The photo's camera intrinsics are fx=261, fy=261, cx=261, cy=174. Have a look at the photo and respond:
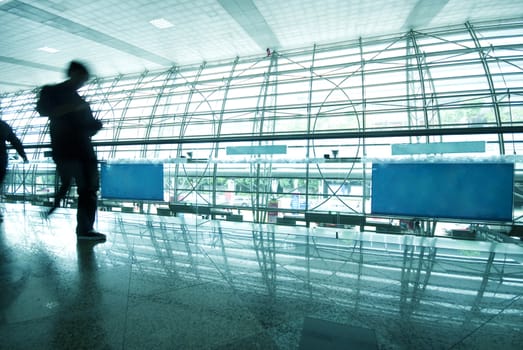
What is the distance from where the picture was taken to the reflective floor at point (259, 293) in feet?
1.51

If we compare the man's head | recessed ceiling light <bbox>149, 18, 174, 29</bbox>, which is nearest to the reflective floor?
the man's head

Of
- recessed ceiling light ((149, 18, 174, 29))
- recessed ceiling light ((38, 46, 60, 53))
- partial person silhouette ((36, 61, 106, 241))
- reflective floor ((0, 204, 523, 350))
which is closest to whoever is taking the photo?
reflective floor ((0, 204, 523, 350))

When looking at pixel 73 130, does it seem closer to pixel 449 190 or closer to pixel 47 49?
pixel 449 190

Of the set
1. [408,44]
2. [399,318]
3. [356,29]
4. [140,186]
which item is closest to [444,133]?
[399,318]

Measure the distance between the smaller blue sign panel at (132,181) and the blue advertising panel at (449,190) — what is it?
1.59 metres

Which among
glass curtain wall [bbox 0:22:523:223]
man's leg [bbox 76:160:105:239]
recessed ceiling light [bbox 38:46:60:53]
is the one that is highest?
recessed ceiling light [bbox 38:46:60:53]

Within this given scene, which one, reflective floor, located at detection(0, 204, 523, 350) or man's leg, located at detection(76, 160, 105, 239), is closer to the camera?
reflective floor, located at detection(0, 204, 523, 350)

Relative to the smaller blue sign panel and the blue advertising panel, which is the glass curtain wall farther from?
the blue advertising panel

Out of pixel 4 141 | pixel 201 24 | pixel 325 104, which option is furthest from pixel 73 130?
pixel 325 104

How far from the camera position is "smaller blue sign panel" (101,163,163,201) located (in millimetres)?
2029

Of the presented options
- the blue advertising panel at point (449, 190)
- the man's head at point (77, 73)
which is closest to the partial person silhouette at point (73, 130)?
the man's head at point (77, 73)

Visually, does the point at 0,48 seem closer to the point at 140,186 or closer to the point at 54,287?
the point at 140,186

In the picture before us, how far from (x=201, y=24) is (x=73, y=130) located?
20.8 feet

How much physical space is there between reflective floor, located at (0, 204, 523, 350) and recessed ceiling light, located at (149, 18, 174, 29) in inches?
258
